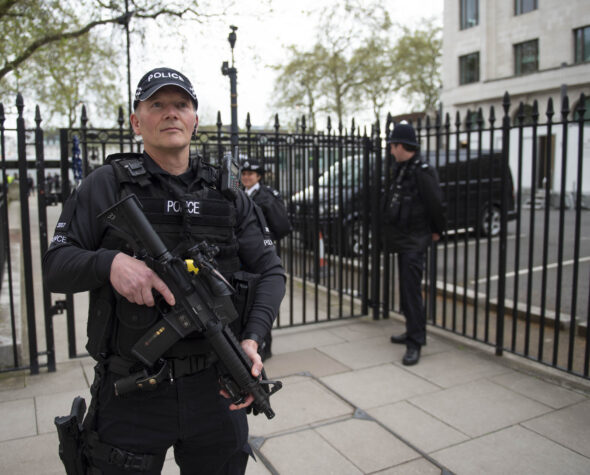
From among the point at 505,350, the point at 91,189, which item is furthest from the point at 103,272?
the point at 505,350

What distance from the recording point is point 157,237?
1.69 meters

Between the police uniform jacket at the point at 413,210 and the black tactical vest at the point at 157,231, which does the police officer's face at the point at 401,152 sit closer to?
the police uniform jacket at the point at 413,210

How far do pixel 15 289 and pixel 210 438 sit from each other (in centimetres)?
698

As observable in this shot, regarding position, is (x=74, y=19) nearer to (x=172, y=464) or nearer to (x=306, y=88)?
(x=172, y=464)

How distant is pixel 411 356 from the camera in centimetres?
477

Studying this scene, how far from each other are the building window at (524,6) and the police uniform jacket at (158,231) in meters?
30.4

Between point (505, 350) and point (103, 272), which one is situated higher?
point (103, 272)

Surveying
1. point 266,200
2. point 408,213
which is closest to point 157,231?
point 266,200

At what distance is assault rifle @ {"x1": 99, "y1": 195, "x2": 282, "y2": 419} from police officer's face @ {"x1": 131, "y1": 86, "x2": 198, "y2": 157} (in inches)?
11.9

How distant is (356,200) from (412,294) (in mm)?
3137

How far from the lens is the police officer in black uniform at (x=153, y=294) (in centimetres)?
174

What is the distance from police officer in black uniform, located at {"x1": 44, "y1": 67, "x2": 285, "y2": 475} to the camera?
174 cm

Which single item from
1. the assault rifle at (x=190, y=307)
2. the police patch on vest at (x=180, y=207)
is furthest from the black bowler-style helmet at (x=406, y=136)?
the assault rifle at (x=190, y=307)

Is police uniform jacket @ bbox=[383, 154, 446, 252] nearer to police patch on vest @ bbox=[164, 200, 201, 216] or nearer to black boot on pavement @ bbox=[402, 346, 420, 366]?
black boot on pavement @ bbox=[402, 346, 420, 366]
